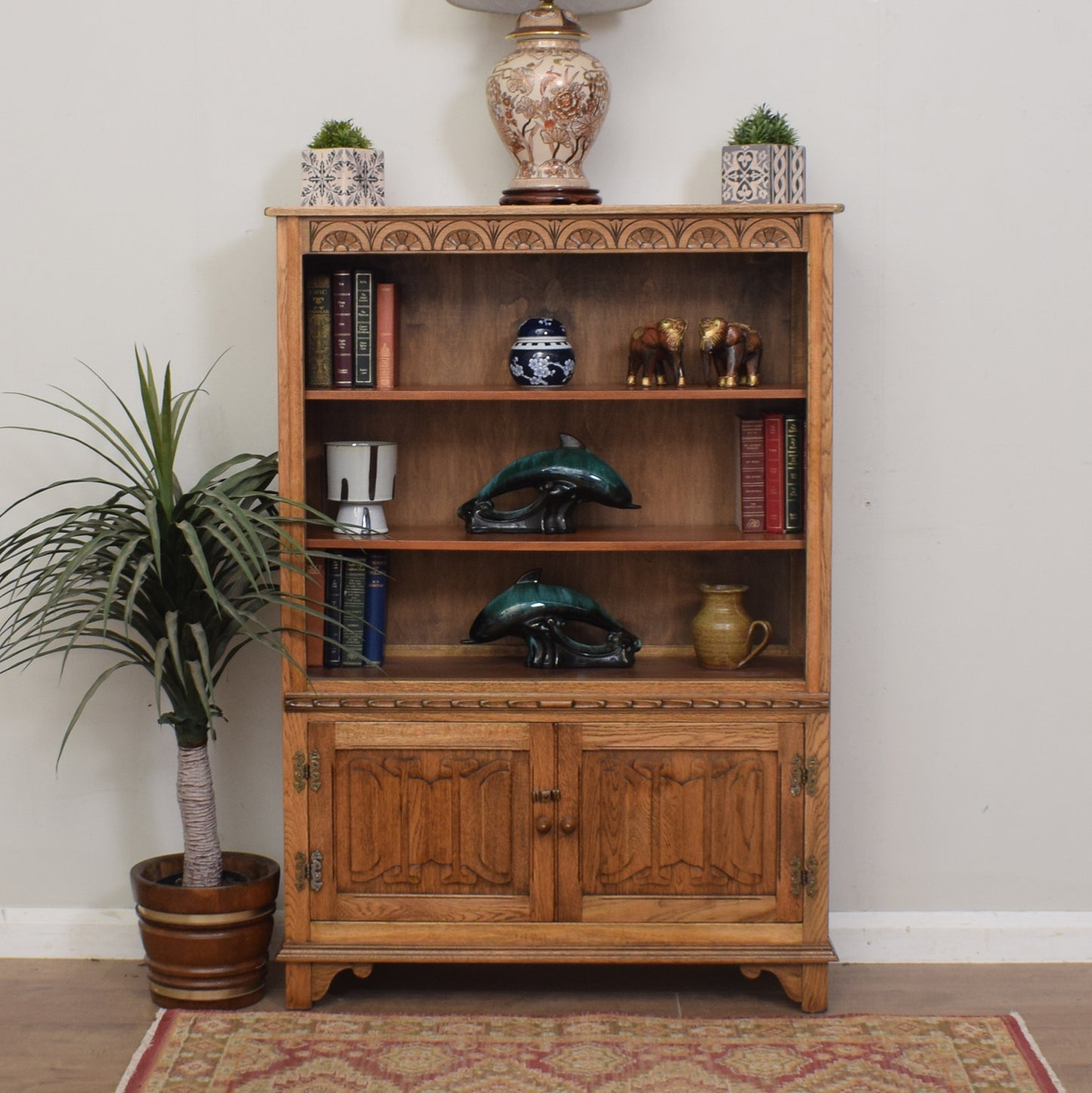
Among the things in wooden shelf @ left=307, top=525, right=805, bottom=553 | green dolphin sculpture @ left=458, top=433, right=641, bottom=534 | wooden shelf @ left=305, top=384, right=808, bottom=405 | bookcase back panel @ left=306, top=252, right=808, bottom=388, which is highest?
bookcase back panel @ left=306, top=252, right=808, bottom=388

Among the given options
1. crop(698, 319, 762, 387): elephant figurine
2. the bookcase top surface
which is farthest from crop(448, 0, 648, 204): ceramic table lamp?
crop(698, 319, 762, 387): elephant figurine

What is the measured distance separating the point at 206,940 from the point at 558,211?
1762 millimetres

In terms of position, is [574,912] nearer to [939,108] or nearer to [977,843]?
[977,843]

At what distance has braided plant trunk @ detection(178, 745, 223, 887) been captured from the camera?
2977 mm

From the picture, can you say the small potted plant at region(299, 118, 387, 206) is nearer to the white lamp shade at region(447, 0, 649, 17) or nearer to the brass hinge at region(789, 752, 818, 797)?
the white lamp shade at region(447, 0, 649, 17)

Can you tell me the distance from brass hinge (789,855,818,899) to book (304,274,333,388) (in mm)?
1491

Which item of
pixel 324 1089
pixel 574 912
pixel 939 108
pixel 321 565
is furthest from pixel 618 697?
pixel 939 108

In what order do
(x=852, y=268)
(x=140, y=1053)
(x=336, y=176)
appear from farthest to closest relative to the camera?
(x=852, y=268) → (x=336, y=176) → (x=140, y=1053)

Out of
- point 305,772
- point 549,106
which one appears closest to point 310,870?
point 305,772

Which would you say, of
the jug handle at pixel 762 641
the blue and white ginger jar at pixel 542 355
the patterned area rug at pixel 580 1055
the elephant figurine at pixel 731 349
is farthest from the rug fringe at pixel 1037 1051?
the blue and white ginger jar at pixel 542 355

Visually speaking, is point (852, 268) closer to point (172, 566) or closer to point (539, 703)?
point (539, 703)

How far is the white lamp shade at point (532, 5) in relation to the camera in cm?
301

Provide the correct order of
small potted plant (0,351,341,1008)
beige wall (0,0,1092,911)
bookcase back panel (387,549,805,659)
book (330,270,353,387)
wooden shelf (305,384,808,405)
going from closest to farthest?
small potted plant (0,351,341,1008), wooden shelf (305,384,808,405), book (330,270,353,387), beige wall (0,0,1092,911), bookcase back panel (387,549,805,659)

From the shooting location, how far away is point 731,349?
296 cm
